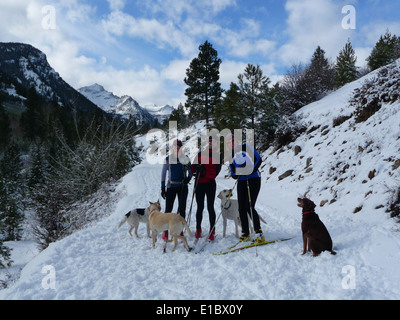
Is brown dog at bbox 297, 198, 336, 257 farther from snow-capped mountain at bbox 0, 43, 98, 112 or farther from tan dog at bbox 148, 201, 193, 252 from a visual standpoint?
snow-capped mountain at bbox 0, 43, 98, 112

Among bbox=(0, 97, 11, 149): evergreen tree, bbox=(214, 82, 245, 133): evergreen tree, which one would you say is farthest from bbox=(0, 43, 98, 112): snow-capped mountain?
bbox=(214, 82, 245, 133): evergreen tree

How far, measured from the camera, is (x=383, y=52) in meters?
23.3

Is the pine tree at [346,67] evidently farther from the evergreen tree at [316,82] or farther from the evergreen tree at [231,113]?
the evergreen tree at [231,113]

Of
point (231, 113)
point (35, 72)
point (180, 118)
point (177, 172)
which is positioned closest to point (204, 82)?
point (231, 113)

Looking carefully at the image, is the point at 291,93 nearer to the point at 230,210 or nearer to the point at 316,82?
the point at 316,82

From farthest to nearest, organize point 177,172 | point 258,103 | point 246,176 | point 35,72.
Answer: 1. point 35,72
2. point 258,103
3. point 177,172
4. point 246,176

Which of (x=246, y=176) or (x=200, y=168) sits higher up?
(x=200, y=168)

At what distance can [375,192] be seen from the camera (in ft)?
20.2

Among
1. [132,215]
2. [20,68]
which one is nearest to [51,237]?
[132,215]

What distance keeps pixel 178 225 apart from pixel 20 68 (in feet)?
641

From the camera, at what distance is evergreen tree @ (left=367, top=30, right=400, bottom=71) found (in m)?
23.2

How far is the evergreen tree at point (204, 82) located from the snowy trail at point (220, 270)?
82.6 feet

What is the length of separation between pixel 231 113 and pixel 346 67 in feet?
55.0
